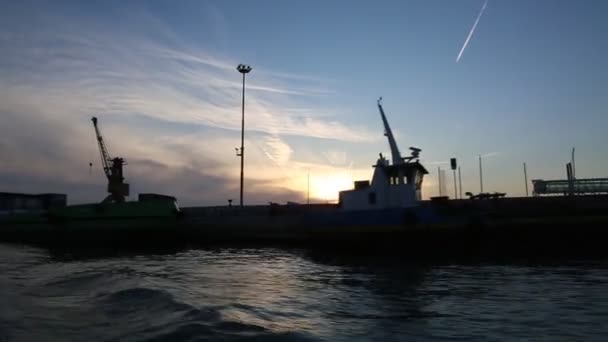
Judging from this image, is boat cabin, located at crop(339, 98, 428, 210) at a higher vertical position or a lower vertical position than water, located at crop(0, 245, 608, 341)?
higher

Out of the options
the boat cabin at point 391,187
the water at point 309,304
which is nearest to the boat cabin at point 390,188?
the boat cabin at point 391,187

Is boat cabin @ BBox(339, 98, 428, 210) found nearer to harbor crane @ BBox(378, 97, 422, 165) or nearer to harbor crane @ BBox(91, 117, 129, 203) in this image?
harbor crane @ BBox(378, 97, 422, 165)

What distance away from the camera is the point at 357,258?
2525 cm

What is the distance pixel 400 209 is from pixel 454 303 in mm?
16947

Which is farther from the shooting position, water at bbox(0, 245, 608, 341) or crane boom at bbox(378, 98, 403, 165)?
crane boom at bbox(378, 98, 403, 165)

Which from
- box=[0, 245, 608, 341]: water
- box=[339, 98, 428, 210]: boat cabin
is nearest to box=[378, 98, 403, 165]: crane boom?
box=[339, 98, 428, 210]: boat cabin

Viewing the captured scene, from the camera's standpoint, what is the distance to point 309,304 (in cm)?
1189

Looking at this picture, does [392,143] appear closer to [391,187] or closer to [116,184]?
[391,187]

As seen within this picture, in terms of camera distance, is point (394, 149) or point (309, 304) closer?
point (309, 304)

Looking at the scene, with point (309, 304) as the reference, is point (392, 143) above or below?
above

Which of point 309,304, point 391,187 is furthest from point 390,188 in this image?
point 309,304

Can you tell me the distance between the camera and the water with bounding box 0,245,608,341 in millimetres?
8805

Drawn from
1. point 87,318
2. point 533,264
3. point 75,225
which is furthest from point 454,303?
point 75,225

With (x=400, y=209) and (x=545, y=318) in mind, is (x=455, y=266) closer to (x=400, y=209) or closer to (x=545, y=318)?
(x=400, y=209)
